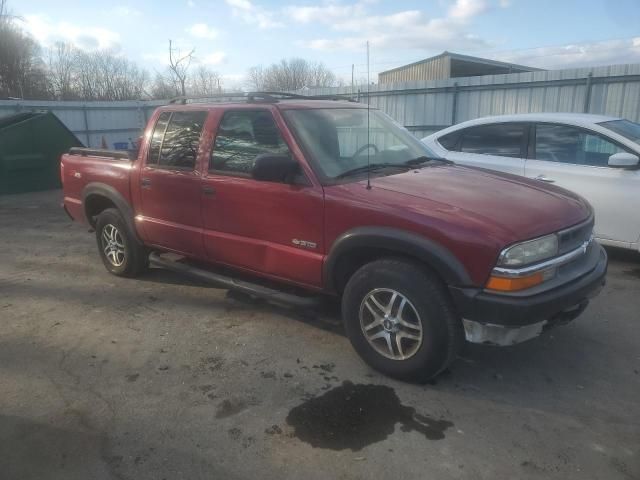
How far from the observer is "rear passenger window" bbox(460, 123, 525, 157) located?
241 inches

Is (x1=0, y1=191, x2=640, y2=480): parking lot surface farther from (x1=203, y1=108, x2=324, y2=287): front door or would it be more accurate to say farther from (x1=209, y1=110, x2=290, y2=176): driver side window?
(x1=209, y1=110, x2=290, y2=176): driver side window

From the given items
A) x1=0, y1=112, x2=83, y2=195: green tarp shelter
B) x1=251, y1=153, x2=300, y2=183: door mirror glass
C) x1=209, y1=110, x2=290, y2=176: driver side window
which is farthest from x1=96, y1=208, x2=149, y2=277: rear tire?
x1=0, y1=112, x2=83, y2=195: green tarp shelter

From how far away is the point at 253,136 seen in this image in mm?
4031

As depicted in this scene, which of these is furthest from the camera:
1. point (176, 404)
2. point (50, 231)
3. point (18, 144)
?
point (18, 144)

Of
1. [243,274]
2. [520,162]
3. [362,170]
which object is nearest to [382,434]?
[362,170]

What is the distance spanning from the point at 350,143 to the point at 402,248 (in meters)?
1.20

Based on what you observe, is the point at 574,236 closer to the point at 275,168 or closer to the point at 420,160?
the point at 420,160

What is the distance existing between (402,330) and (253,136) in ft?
6.31

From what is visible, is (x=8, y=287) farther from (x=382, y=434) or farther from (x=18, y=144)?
(x=18, y=144)

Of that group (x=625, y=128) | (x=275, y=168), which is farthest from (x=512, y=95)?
(x=275, y=168)

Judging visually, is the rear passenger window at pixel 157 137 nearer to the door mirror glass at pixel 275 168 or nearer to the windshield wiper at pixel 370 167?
the door mirror glass at pixel 275 168

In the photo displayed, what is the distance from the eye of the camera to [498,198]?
10.8 feet

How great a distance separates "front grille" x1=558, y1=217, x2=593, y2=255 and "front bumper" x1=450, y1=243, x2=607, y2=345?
218 millimetres

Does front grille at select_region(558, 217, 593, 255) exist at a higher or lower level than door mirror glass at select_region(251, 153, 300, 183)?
lower
